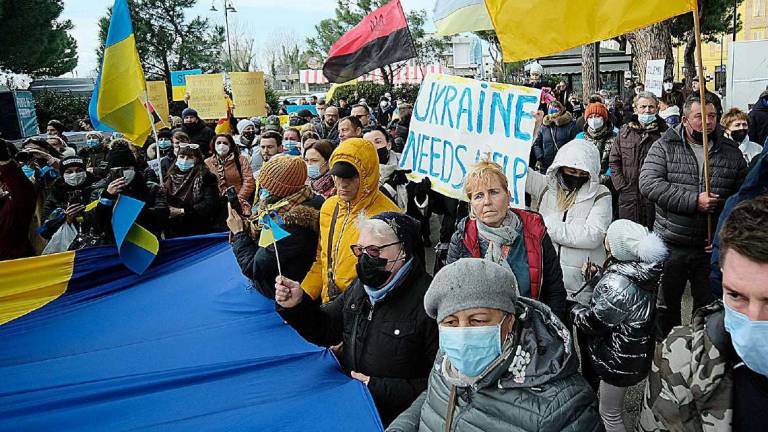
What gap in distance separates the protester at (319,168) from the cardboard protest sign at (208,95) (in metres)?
6.29

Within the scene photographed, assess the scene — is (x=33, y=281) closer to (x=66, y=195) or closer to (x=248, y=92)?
(x=66, y=195)

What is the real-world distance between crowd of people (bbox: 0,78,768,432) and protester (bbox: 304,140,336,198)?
0.01 meters

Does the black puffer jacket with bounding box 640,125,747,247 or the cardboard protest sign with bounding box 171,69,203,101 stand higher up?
the cardboard protest sign with bounding box 171,69,203,101

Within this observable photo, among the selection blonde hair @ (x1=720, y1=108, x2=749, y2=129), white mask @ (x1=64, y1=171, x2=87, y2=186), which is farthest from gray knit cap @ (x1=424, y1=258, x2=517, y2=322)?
blonde hair @ (x1=720, y1=108, x2=749, y2=129)

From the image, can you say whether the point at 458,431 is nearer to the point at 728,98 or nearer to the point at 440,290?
the point at 440,290

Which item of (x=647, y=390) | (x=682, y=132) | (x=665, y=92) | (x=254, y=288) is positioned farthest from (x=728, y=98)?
(x=647, y=390)

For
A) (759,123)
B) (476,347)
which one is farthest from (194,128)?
(476,347)

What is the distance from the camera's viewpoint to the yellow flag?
3.23m

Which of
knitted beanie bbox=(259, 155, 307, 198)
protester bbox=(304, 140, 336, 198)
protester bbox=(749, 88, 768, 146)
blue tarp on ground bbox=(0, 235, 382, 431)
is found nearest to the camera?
blue tarp on ground bbox=(0, 235, 382, 431)

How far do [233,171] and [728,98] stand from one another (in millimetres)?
12701

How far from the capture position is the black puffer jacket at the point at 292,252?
3471 mm

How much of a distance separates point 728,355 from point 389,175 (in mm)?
4053

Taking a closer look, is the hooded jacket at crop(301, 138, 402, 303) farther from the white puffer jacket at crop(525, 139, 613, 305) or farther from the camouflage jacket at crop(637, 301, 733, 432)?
the camouflage jacket at crop(637, 301, 733, 432)

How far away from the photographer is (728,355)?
5.05 ft
